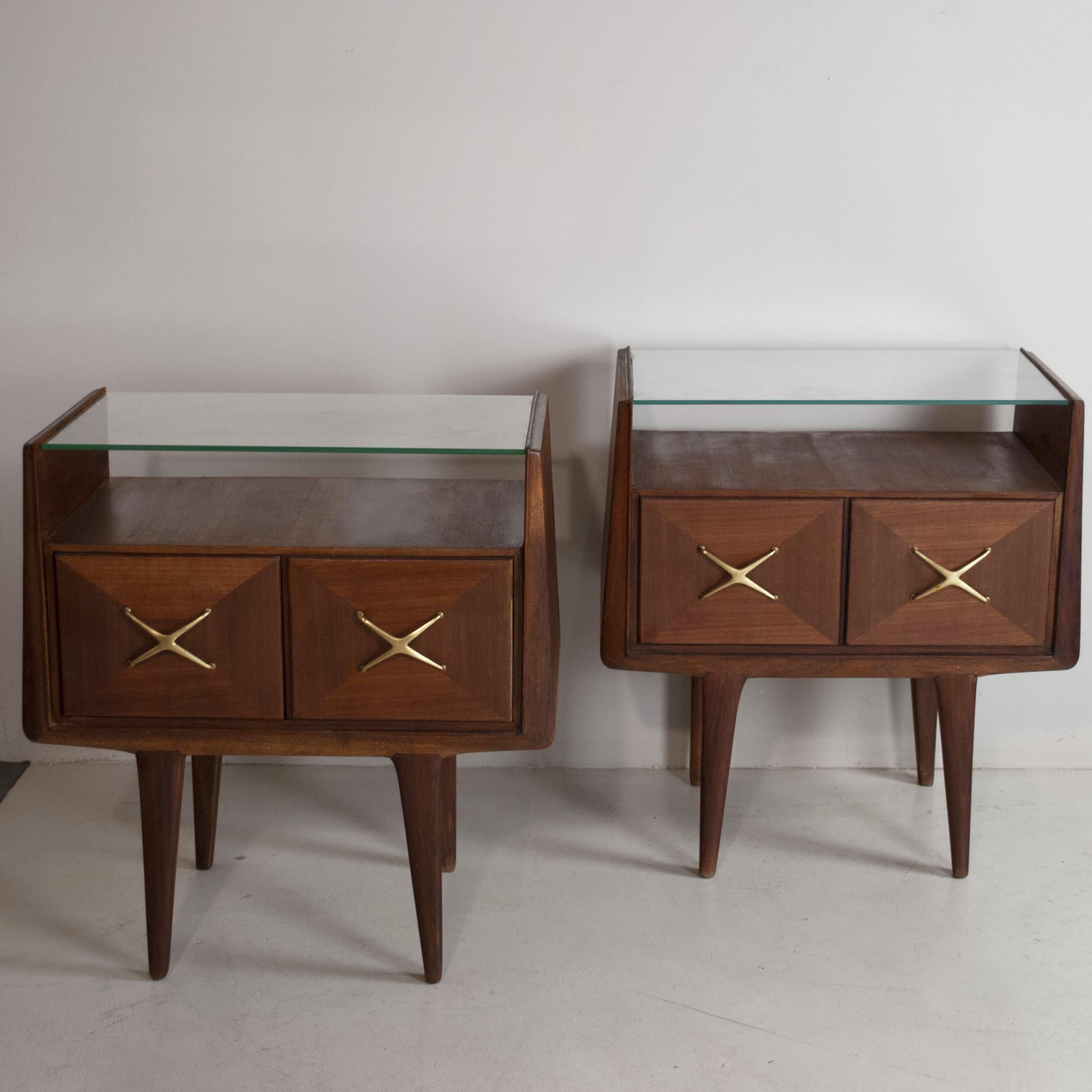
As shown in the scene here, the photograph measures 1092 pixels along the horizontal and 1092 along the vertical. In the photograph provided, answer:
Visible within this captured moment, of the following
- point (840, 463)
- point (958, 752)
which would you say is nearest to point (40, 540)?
point (840, 463)

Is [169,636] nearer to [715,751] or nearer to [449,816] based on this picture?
[449,816]

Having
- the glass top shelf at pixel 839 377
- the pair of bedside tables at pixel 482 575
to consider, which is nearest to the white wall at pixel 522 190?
the glass top shelf at pixel 839 377

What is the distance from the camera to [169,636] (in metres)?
1.75

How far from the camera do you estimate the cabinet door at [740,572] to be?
1903 millimetres

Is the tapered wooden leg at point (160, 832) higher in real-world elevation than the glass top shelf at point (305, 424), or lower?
lower

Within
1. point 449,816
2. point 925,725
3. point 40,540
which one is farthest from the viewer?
point 925,725

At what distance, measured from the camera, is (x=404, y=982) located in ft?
6.23

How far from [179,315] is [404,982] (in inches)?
48.7

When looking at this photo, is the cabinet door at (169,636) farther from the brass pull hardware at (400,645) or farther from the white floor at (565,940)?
the white floor at (565,940)

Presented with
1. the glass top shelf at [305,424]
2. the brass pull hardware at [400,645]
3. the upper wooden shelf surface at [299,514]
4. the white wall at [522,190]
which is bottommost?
the brass pull hardware at [400,645]

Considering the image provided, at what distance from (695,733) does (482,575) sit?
90 centimetres

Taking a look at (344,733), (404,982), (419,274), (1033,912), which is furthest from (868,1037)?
(419,274)

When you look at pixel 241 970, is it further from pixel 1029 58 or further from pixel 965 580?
pixel 1029 58

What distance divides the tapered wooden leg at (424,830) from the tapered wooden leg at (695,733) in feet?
2.39
